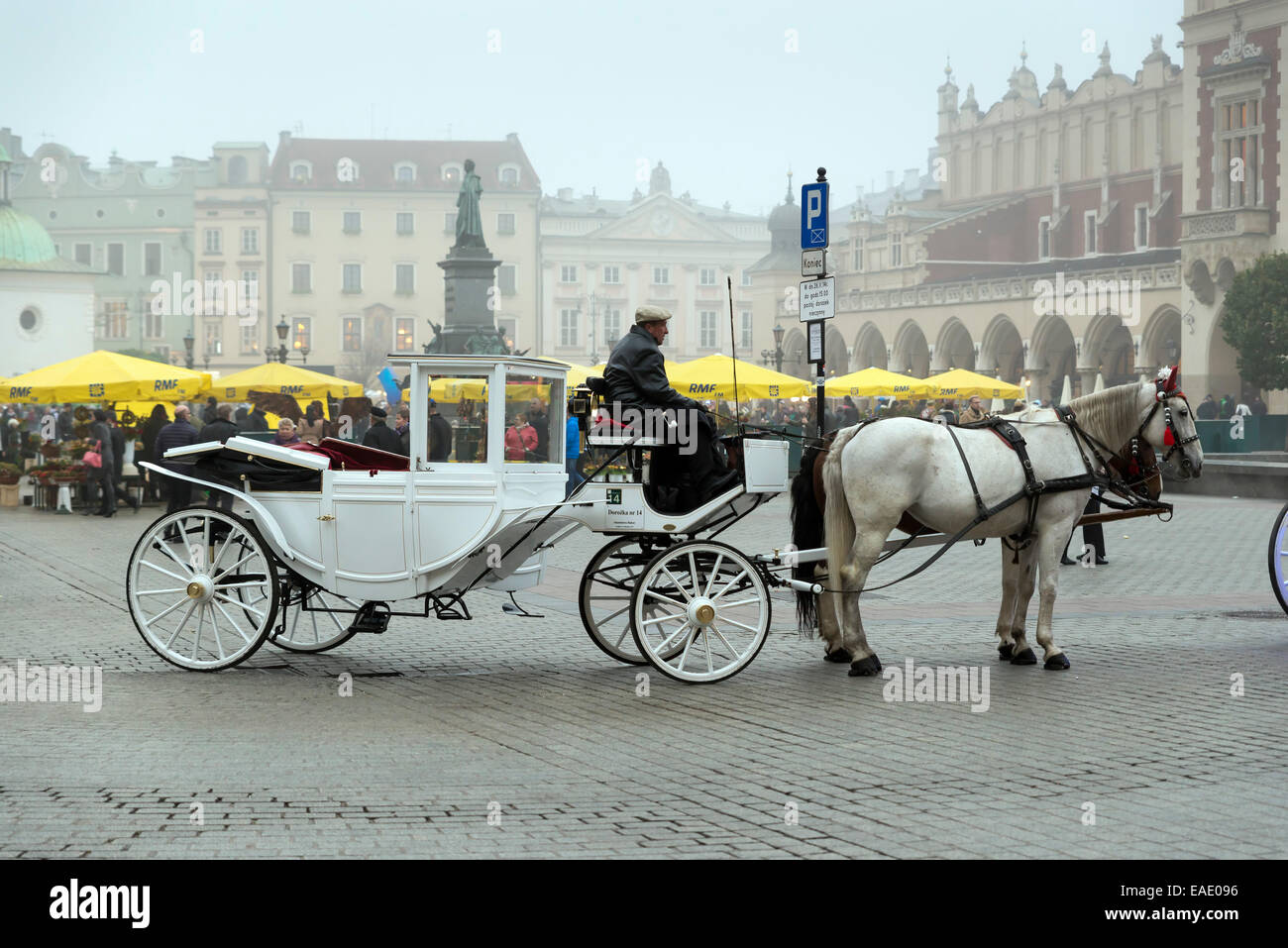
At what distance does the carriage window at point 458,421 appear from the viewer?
9000mm

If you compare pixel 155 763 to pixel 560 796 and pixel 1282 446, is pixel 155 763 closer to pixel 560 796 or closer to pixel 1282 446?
pixel 560 796

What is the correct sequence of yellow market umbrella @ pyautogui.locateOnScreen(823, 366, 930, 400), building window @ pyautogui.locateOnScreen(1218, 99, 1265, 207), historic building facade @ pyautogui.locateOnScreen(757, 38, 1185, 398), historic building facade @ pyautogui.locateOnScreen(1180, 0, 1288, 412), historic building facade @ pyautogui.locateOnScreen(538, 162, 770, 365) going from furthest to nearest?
historic building facade @ pyautogui.locateOnScreen(538, 162, 770, 365), historic building facade @ pyautogui.locateOnScreen(757, 38, 1185, 398), building window @ pyautogui.locateOnScreen(1218, 99, 1265, 207), historic building facade @ pyautogui.locateOnScreen(1180, 0, 1288, 412), yellow market umbrella @ pyautogui.locateOnScreen(823, 366, 930, 400)

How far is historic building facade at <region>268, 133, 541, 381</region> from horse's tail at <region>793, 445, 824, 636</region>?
98.3m

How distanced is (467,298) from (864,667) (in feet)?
110

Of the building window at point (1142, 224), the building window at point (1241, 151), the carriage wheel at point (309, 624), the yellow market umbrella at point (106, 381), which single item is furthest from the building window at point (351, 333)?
the carriage wheel at point (309, 624)

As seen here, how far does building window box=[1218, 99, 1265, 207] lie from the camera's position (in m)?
55.6

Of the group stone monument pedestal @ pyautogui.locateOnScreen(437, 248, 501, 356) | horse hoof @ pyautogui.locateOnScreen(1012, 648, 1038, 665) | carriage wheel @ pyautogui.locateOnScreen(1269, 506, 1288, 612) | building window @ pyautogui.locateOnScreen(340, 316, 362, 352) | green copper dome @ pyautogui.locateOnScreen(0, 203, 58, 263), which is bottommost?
horse hoof @ pyautogui.locateOnScreen(1012, 648, 1038, 665)

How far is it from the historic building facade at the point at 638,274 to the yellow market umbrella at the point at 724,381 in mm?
75494

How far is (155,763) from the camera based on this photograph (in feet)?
21.8

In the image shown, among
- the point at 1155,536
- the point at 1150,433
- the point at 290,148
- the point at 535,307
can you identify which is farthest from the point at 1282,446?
the point at 290,148

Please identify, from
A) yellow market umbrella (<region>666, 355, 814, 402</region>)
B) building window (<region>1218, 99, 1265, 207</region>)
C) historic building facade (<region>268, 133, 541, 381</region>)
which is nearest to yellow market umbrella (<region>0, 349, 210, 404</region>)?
yellow market umbrella (<region>666, 355, 814, 402</region>)

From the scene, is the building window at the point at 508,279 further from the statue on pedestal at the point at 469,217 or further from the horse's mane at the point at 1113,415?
the horse's mane at the point at 1113,415

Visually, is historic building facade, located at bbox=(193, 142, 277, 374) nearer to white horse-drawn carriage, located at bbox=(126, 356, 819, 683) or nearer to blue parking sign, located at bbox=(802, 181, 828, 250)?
blue parking sign, located at bbox=(802, 181, 828, 250)
